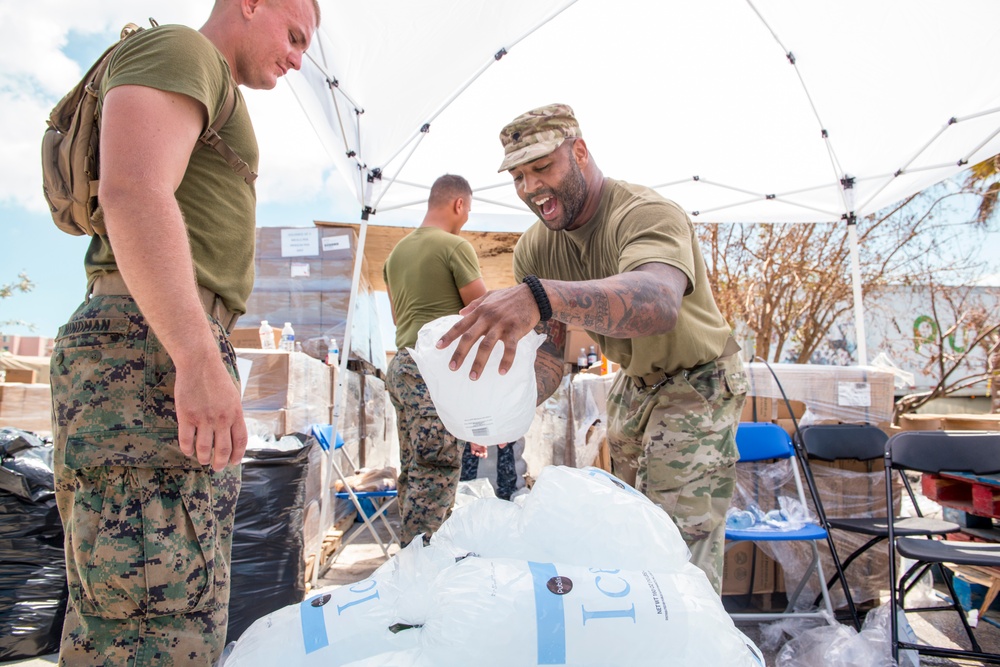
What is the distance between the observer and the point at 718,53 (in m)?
4.14

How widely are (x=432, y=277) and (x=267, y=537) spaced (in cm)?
146

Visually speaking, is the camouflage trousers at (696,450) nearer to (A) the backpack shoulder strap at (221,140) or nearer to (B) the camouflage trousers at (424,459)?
(B) the camouflage trousers at (424,459)

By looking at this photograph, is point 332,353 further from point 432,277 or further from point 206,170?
point 206,170

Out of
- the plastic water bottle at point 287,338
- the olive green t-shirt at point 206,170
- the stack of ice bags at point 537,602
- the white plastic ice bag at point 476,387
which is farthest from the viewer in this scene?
the plastic water bottle at point 287,338

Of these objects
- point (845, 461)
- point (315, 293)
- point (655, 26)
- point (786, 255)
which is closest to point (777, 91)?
point (655, 26)

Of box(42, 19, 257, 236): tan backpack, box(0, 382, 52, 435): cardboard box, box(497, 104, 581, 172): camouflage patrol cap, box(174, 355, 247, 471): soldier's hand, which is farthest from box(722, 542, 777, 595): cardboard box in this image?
box(0, 382, 52, 435): cardboard box

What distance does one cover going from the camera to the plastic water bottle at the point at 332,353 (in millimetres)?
4614

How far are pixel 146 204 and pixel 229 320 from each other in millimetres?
377

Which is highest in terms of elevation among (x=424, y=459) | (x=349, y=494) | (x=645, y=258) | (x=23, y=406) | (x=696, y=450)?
(x=645, y=258)

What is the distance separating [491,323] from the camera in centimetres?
112

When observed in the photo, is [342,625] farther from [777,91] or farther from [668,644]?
[777,91]

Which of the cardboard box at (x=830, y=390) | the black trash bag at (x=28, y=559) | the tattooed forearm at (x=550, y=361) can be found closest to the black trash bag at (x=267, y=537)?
the black trash bag at (x=28, y=559)

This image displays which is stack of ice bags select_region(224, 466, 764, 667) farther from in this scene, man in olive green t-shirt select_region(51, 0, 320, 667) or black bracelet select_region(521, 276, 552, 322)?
black bracelet select_region(521, 276, 552, 322)

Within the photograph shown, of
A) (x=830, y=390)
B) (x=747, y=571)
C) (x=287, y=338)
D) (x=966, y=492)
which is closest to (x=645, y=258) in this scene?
(x=747, y=571)
